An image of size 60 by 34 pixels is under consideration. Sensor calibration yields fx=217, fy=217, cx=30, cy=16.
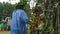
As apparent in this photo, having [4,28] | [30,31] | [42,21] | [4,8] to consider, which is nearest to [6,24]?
[4,28]

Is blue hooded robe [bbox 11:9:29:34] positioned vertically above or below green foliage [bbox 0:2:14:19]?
above

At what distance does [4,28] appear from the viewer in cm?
921

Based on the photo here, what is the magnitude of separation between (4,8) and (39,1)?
390 inches

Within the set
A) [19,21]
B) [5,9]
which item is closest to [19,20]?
[19,21]

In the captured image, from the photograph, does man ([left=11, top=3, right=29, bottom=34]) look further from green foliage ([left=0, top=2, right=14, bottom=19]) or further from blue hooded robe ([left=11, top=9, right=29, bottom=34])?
green foliage ([left=0, top=2, right=14, bottom=19])

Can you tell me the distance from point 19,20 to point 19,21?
0.07 ft

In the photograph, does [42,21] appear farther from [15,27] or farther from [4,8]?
[4,8]

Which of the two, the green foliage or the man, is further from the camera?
the green foliage

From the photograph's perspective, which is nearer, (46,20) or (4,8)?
(46,20)

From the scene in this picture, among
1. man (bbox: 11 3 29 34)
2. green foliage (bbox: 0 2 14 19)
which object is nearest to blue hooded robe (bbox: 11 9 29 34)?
man (bbox: 11 3 29 34)

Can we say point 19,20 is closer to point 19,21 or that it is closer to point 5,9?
point 19,21

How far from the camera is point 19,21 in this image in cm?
380

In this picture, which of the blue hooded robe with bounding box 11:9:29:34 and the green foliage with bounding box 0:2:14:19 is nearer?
the blue hooded robe with bounding box 11:9:29:34

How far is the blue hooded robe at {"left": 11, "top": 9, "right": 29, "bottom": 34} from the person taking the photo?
149 inches
